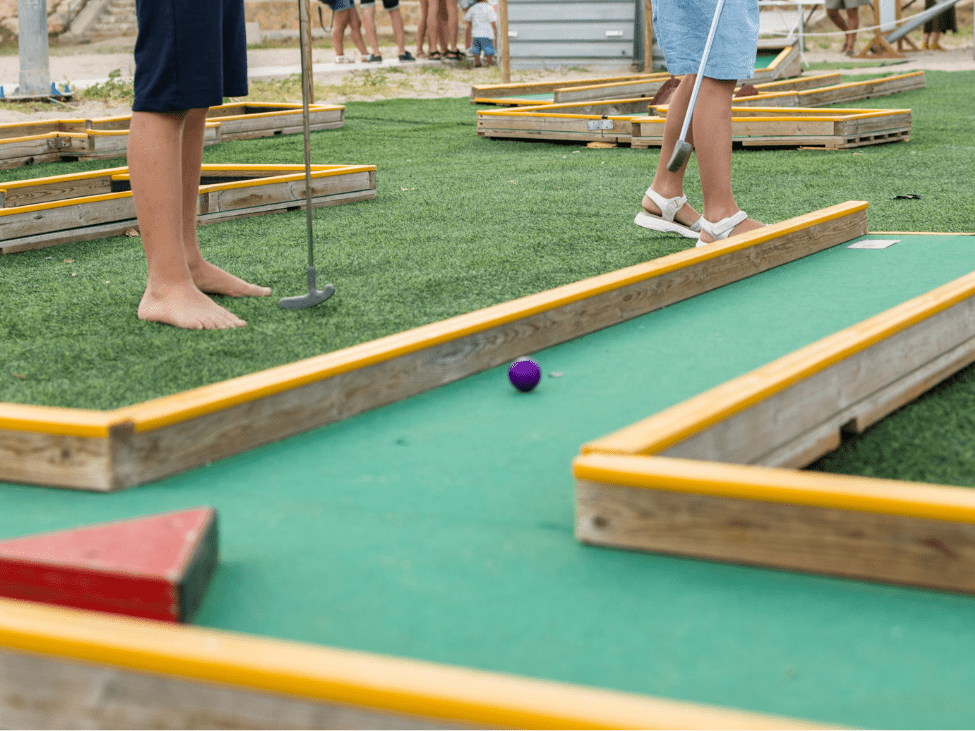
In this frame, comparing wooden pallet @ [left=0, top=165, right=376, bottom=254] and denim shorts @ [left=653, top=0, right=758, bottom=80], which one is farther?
wooden pallet @ [left=0, top=165, right=376, bottom=254]

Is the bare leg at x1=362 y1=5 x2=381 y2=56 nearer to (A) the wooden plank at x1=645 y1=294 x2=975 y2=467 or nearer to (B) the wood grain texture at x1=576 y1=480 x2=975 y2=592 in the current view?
(A) the wooden plank at x1=645 y1=294 x2=975 y2=467

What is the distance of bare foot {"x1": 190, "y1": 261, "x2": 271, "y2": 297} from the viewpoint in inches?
111

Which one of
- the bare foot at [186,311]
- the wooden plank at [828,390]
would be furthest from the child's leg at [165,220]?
the wooden plank at [828,390]

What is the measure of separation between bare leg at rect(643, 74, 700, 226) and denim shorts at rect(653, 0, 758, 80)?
0.24 ft

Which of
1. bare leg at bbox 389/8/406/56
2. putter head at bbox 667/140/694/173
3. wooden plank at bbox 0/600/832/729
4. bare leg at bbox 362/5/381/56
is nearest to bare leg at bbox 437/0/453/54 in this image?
bare leg at bbox 389/8/406/56

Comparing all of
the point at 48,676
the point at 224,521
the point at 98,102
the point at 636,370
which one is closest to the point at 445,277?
the point at 636,370

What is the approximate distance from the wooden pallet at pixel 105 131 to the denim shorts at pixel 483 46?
620 centimetres

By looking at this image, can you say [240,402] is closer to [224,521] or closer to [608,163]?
[224,521]

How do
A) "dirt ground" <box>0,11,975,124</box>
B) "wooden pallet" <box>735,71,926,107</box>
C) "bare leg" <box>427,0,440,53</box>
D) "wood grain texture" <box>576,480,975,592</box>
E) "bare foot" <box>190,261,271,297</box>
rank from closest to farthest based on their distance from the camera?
"wood grain texture" <box>576,480,975,592</box>
"bare foot" <box>190,261,271,297</box>
"wooden pallet" <box>735,71,926,107</box>
"dirt ground" <box>0,11,975,124</box>
"bare leg" <box>427,0,440,53</box>

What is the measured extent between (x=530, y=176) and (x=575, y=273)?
2.23 metres

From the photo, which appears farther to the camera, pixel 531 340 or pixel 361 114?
pixel 361 114

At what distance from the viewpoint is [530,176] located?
5211 millimetres

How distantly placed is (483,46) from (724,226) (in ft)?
36.4

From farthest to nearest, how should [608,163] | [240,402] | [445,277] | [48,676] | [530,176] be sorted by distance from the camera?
1. [608,163]
2. [530,176]
3. [445,277]
4. [240,402]
5. [48,676]
